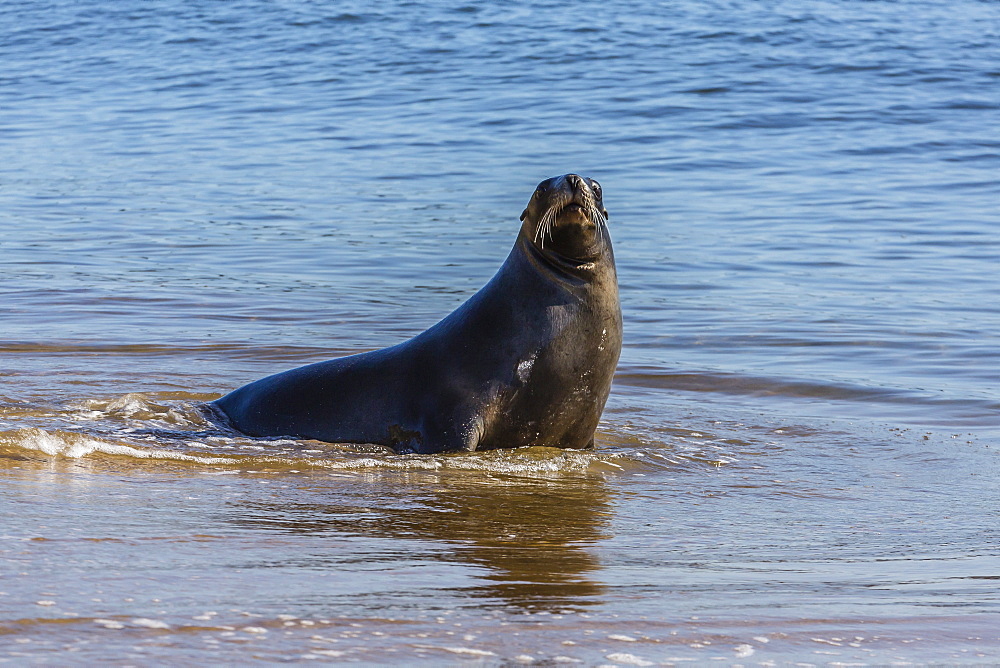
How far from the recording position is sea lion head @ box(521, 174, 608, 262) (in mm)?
5773

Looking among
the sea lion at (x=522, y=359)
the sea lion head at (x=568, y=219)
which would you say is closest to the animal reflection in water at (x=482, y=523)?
the sea lion at (x=522, y=359)

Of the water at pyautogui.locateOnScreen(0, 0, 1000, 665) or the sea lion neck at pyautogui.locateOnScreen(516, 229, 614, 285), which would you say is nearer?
the water at pyautogui.locateOnScreen(0, 0, 1000, 665)

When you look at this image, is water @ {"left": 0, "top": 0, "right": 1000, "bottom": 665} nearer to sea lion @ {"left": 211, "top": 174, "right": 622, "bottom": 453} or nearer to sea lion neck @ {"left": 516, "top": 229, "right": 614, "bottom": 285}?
sea lion @ {"left": 211, "top": 174, "right": 622, "bottom": 453}

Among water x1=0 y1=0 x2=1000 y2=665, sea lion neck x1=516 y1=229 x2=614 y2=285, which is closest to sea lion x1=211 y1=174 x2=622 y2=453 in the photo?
sea lion neck x1=516 y1=229 x2=614 y2=285

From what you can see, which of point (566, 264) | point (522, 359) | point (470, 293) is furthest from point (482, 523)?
point (470, 293)

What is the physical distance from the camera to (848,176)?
15.7 metres

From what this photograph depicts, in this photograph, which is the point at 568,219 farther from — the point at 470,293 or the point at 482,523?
the point at 470,293

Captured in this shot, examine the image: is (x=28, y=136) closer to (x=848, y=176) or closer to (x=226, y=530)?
(x=848, y=176)

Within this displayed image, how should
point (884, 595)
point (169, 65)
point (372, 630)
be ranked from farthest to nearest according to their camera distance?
point (169, 65) → point (884, 595) → point (372, 630)

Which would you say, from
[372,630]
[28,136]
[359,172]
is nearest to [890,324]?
[372,630]

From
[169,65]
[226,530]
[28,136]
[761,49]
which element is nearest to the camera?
[226,530]

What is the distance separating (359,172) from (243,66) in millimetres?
10411

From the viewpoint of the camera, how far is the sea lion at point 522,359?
5.73 m

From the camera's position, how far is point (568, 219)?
19.0 ft
